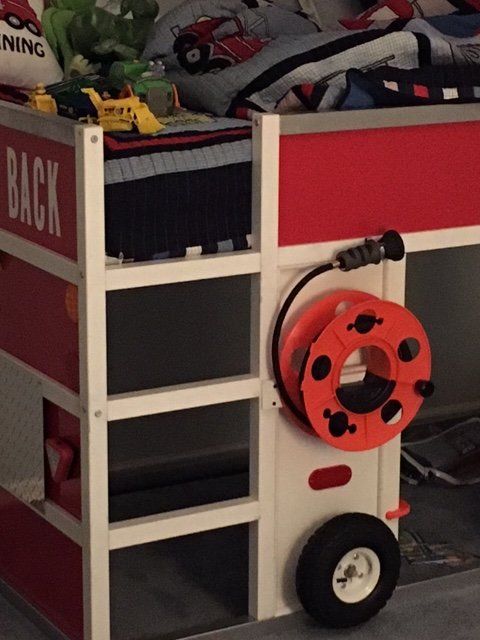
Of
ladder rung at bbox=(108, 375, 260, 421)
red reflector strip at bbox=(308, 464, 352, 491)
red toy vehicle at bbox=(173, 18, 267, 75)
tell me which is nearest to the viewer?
ladder rung at bbox=(108, 375, 260, 421)

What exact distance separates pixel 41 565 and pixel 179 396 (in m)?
0.39

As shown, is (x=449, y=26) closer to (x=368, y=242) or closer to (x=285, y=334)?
(x=368, y=242)

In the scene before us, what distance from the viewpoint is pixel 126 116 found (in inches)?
68.5

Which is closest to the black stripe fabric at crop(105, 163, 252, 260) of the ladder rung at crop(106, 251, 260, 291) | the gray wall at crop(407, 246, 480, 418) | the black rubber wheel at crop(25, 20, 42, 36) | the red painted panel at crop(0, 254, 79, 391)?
the ladder rung at crop(106, 251, 260, 291)

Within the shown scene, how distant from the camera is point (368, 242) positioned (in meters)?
1.85

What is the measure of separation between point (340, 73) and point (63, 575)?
0.81m

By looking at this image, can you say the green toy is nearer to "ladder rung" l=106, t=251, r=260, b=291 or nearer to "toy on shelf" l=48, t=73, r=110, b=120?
"toy on shelf" l=48, t=73, r=110, b=120

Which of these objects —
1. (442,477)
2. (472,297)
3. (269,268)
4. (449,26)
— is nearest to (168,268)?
(269,268)

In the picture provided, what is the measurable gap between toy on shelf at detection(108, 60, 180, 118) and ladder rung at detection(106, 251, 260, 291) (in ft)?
0.82

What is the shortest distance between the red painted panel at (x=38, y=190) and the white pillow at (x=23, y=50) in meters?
0.22

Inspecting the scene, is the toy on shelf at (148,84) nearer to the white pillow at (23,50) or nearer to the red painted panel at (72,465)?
the white pillow at (23,50)

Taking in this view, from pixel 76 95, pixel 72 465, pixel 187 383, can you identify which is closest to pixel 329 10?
pixel 76 95

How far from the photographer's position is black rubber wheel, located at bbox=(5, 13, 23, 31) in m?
2.05

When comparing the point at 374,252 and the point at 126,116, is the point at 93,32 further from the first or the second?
the point at 374,252
